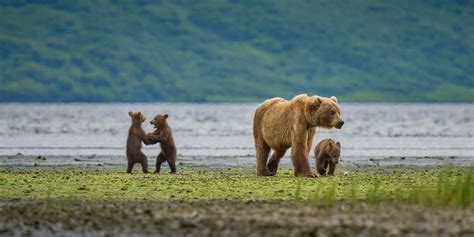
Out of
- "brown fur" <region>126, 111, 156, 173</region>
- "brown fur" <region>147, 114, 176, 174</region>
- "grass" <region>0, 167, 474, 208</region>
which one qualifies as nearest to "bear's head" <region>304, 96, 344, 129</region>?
"grass" <region>0, 167, 474, 208</region>

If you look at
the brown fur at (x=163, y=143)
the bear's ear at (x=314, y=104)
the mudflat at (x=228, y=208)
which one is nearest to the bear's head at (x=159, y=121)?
the brown fur at (x=163, y=143)

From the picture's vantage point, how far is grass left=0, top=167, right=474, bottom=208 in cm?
1405

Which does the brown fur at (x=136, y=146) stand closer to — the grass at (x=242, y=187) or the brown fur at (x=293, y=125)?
the grass at (x=242, y=187)

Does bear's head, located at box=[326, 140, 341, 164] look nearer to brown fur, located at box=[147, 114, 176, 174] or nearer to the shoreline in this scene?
brown fur, located at box=[147, 114, 176, 174]

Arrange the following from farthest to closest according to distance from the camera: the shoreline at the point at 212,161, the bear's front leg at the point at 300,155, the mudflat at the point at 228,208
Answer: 1. the shoreline at the point at 212,161
2. the bear's front leg at the point at 300,155
3. the mudflat at the point at 228,208

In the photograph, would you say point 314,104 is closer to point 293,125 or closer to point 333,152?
point 293,125

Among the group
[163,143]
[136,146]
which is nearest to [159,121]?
Answer: [163,143]

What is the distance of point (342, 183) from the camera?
18.5m

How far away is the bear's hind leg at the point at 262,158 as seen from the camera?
2145cm

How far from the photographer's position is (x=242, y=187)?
58.3 feet

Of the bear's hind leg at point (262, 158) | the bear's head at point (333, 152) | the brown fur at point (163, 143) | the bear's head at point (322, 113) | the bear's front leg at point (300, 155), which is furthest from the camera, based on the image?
the brown fur at point (163, 143)

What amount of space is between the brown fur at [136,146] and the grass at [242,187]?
0.38 m

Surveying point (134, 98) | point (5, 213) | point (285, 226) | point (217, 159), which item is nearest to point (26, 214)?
point (5, 213)

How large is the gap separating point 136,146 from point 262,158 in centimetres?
250
